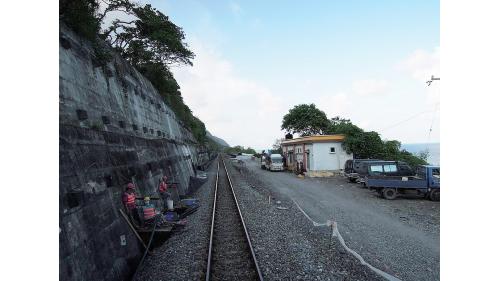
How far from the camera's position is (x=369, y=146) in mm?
31734

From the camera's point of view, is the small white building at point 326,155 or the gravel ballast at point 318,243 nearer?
the gravel ballast at point 318,243

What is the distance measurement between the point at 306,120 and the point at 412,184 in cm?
3822

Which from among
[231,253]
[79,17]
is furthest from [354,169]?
[79,17]

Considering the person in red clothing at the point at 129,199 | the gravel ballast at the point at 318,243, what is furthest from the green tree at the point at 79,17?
the gravel ballast at the point at 318,243

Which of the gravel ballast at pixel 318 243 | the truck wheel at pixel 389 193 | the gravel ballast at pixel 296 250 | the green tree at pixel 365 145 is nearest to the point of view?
the gravel ballast at pixel 296 250

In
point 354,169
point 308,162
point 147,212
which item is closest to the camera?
point 147,212

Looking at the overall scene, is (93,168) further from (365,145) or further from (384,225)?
(365,145)

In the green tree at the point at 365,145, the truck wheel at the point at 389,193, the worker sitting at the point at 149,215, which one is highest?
the green tree at the point at 365,145

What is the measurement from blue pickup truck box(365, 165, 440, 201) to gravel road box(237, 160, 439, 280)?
551 mm

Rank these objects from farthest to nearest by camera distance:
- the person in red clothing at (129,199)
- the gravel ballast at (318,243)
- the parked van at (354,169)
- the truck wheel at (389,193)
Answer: the parked van at (354,169), the truck wheel at (389,193), the person in red clothing at (129,199), the gravel ballast at (318,243)

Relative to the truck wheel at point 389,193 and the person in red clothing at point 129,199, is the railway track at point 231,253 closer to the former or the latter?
the person in red clothing at point 129,199

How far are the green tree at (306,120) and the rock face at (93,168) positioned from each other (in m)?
44.6

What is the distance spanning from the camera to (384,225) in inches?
470

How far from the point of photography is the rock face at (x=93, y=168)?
5.74m
